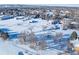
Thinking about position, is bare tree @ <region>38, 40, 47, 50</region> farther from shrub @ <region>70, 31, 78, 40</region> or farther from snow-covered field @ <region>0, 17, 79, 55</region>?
shrub @ <region>70, 31, 78, 40</region>

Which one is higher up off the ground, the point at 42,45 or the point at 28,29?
the point at 28,29

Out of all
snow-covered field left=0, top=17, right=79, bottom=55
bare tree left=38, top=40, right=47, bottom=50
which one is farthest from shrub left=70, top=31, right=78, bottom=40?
bare tree left=38, top=40, right=47, bottom=50

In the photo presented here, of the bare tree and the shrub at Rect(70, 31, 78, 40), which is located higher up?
the shrub at Rect(70, 31, 78, 40)

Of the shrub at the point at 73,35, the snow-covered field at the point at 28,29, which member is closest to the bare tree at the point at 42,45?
the snow-covered field at the point at 28,29

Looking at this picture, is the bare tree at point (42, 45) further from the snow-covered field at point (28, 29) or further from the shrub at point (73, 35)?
the shrub at point (73, 35)

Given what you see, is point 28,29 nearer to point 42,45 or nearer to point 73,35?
point 42,45

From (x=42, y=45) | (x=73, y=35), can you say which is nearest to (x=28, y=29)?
(x=42, y=45)
